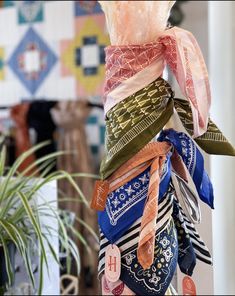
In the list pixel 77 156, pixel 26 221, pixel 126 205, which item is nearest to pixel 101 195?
pixel 126 205

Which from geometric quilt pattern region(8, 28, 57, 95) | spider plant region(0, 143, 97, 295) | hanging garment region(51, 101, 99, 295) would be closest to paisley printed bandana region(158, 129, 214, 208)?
spider plant region(0, 143, 97, 295)

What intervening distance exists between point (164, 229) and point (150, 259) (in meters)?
0.05

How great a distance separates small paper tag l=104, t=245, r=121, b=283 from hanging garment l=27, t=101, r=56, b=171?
95cm

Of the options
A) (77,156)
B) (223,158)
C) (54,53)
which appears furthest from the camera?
(54,53)

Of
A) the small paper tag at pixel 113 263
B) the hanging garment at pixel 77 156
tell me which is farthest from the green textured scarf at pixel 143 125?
the hanging garment at pixel 77 156

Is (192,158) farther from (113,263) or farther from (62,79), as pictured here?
(62,79)

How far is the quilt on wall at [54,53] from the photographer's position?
1.52m

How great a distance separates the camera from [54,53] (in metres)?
1.59

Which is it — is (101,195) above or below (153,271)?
above

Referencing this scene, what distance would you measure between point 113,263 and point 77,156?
3.01 ft

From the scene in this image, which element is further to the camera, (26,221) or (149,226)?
(26,221)

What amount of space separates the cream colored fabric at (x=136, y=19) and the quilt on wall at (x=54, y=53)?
91 cm

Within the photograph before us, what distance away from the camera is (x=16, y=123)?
1582 mm

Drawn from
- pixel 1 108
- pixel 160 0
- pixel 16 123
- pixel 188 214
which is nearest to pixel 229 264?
pixel 188 214
